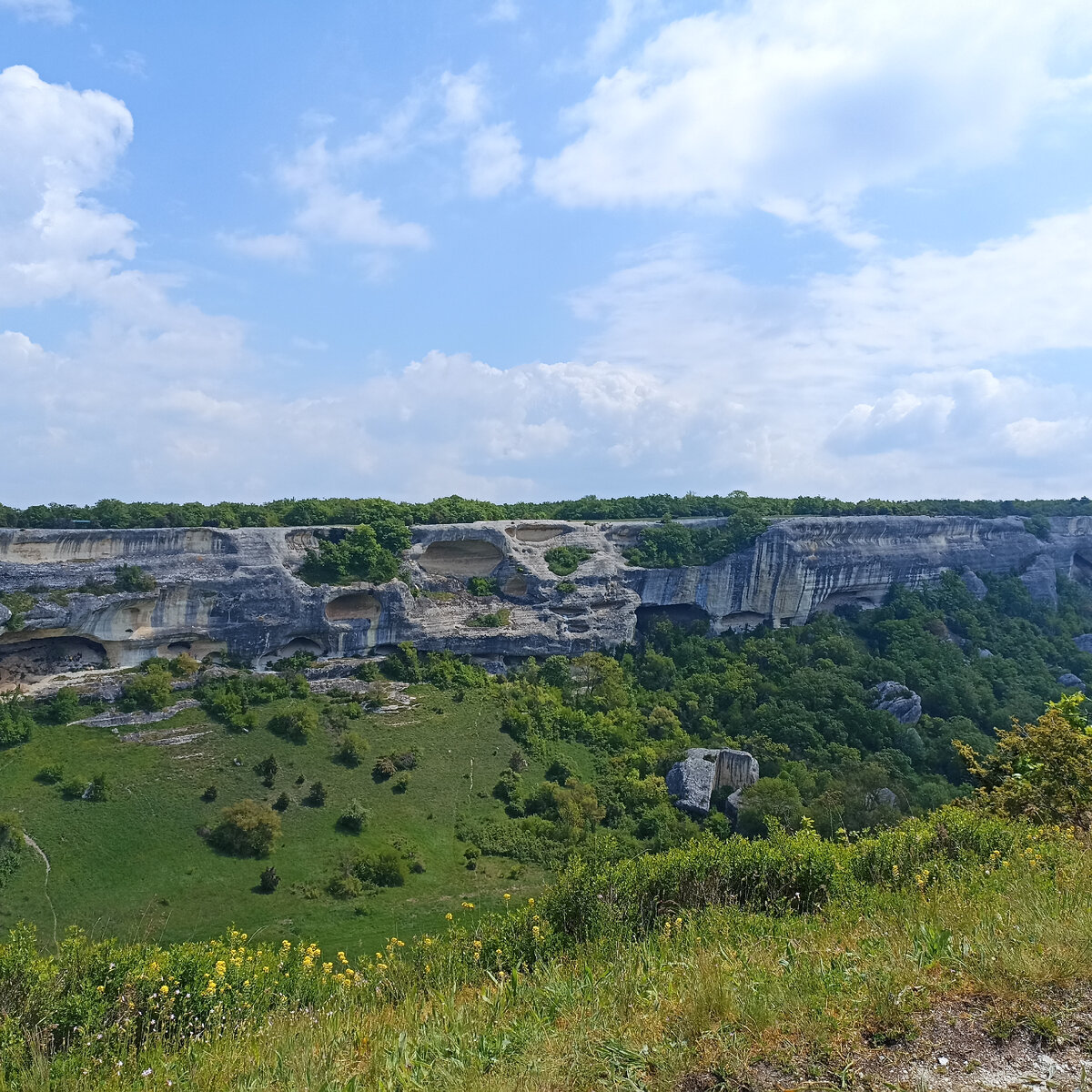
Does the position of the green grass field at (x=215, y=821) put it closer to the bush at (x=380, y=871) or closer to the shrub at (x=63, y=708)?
the bush at (x=380, y=871)

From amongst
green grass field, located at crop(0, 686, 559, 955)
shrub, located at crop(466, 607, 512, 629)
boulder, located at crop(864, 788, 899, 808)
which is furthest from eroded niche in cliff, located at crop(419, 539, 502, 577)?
boulder, located at crop(864, 788, 899, 808)

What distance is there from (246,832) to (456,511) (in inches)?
859

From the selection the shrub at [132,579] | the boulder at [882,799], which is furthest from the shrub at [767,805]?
the shrub at [132,579]

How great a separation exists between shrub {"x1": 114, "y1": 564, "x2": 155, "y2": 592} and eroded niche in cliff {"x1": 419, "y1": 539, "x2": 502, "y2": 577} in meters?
13.2

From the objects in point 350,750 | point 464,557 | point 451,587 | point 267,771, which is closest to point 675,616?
point 464,557

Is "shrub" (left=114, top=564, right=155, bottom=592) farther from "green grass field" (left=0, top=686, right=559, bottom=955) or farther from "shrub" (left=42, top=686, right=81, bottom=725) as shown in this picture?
"green grass field" (left=0, top=686, right=559, bottom=955)


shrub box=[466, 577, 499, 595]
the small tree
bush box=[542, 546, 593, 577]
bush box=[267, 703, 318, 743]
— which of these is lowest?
bush box=[267, 703, 318, 743]

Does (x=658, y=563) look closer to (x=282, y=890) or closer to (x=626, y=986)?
(x=282, y=890)

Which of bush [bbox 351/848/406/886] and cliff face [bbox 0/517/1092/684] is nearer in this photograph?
bush [bbox 351/848/406/886]

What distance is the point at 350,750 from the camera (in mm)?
27922

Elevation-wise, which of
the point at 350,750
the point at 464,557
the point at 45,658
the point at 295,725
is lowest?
the point at 350,750

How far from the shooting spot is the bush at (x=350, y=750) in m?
27.8

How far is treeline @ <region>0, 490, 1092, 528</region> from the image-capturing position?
33.1 m

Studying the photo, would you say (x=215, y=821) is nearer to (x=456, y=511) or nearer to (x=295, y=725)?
(x=295, y=725)
